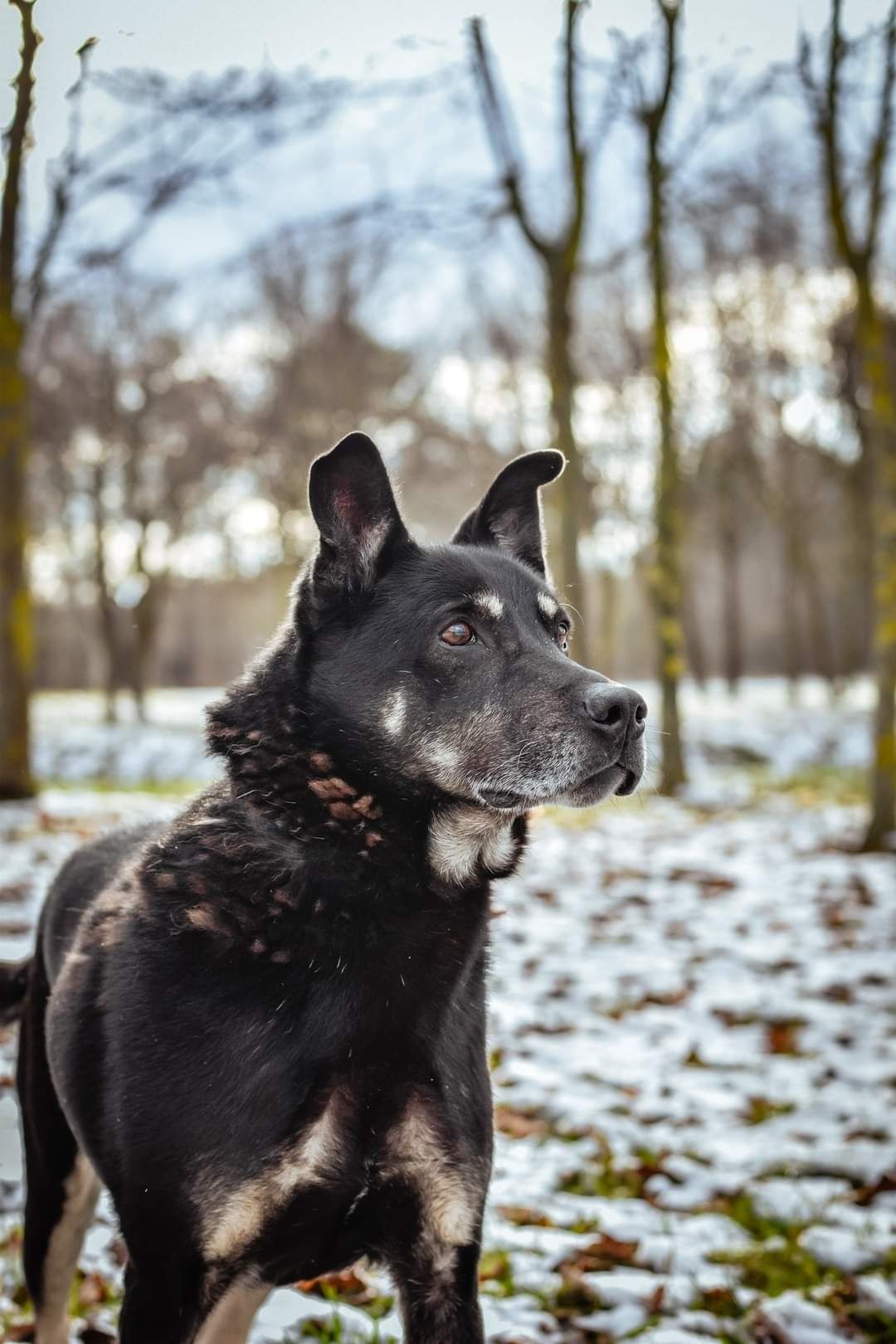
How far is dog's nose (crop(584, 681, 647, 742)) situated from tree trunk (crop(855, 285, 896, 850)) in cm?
695

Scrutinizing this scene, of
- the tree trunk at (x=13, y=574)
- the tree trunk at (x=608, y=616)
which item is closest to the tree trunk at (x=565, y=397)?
the tree trunk at (x=13, y=574)

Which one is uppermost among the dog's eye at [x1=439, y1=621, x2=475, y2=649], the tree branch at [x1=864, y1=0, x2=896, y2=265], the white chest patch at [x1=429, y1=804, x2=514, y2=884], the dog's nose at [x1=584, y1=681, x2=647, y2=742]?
the tree branch at [x1=864, y1=0, x2=896, y2=265]

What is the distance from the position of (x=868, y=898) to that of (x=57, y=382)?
19.4 meters

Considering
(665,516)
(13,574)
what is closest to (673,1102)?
(13,574)

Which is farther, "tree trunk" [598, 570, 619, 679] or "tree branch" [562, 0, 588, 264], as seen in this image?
"tree trunk" [598, 570, 619, 679]

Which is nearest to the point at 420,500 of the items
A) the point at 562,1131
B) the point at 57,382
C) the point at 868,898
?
the point at 57,382

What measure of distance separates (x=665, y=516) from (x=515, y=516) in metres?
10.1

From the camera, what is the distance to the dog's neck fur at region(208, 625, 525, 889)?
103 inches

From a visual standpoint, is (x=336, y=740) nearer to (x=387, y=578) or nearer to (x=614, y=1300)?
(x=387, y=578)

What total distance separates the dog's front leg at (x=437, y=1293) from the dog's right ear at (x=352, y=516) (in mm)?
1469

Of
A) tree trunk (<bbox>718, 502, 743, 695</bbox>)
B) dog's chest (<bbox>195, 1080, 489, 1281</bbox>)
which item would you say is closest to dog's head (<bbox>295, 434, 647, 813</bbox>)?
dog's chest (<bbox>195, 1080, 489, 1281</bbox>)

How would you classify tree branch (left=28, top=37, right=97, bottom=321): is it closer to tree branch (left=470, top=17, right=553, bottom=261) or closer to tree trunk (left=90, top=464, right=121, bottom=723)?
tree branch (left=470, top=17, right=553, bottom=261)

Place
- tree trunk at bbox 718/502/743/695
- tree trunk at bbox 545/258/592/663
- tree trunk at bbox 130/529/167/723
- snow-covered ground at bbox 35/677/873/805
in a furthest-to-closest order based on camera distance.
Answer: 1. tree trunk at bbox 718/502/743/695
2. tree trunk at bbox 130/529/167/723
3. snow-covered ground at bbox 35/677/873/805
4. tree trunk at bbox 545/258/592/663

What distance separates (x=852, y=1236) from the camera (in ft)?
12.2
